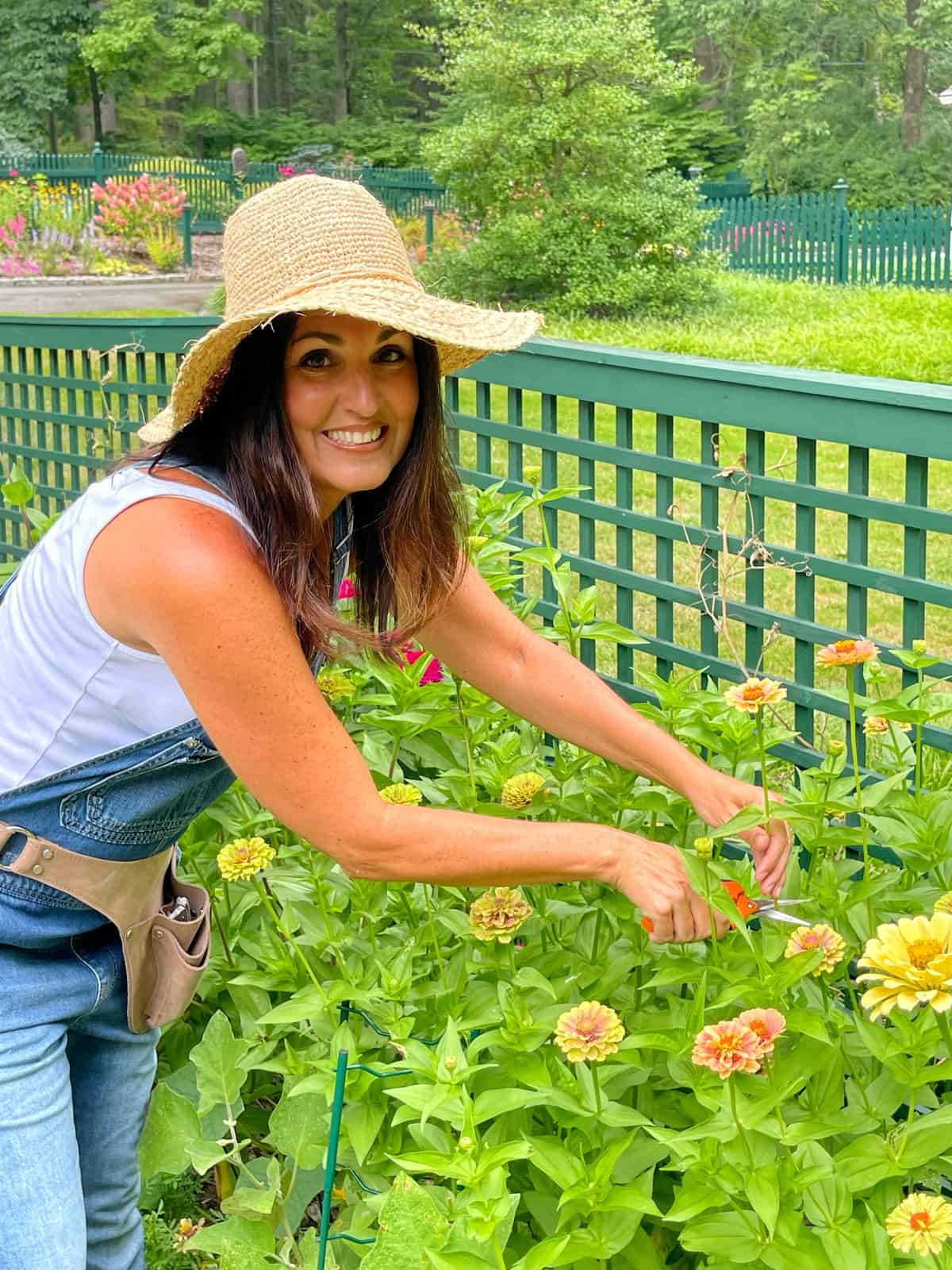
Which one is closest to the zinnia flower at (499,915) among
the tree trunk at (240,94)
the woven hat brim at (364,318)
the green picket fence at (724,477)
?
the woven hat brim at (364,318)

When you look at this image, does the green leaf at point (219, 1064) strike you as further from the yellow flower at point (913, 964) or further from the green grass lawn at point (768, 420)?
the green grass lawn at point (768, 420)

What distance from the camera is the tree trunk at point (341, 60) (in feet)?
140

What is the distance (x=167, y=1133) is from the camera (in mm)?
2424

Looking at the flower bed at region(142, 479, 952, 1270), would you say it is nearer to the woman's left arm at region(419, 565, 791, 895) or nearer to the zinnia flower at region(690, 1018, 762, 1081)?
the zinnia flower at region(690, 1018, 762, 1081)

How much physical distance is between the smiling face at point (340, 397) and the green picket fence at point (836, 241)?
1804 centimetres

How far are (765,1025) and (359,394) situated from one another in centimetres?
93

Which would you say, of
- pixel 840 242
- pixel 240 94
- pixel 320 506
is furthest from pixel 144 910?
pixel 240 94

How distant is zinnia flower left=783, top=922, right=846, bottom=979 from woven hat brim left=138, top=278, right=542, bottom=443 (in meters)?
0.83

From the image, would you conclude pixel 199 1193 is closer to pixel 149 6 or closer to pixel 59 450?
pixel 59 450

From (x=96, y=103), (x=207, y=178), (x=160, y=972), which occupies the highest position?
(x=96, y=103)

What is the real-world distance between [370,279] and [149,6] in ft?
116

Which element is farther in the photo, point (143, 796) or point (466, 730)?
point (466, 730)

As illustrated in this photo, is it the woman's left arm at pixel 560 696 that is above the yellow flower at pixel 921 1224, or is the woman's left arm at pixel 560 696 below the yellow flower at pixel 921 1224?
above

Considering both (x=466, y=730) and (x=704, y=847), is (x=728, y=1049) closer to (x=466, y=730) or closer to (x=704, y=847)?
(x=704, y=847)
